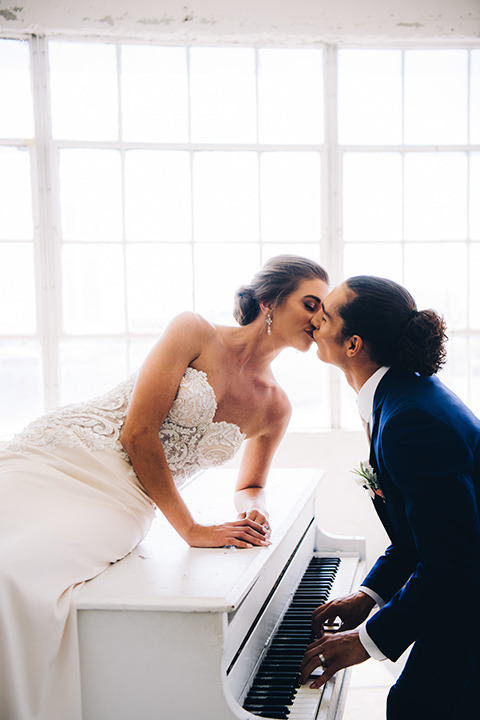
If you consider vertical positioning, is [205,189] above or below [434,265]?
above

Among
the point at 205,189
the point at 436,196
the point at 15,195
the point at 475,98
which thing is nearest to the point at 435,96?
the point at 475,98

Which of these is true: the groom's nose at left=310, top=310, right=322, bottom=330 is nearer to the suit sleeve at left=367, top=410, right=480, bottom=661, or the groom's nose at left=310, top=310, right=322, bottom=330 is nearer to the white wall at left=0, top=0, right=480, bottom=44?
the suit sleeve at left=367, top=410, right=480, bottom=661

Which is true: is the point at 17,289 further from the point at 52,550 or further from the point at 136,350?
the point at 52,550

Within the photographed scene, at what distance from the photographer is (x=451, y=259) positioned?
4.13 m

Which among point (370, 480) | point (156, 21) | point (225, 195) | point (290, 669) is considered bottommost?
point (290, 669)

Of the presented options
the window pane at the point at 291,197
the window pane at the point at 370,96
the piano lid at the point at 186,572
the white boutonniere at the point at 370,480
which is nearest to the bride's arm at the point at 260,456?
the piano lid at the point at 186,572

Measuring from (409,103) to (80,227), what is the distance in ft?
7.28

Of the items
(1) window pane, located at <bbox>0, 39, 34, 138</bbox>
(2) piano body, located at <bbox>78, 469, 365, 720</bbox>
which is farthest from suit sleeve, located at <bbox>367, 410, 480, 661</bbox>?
(1) window pane, located at <bbox>0, 39, 34, 138</bbox>

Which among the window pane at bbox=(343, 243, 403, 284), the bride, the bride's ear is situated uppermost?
the window pane at bbox=(343, 243, 403, 284)

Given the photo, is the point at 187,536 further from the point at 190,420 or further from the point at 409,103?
the point at 409,103

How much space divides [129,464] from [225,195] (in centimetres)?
253

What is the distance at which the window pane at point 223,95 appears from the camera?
3969 millimetres

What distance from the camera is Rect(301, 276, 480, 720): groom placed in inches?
54.2

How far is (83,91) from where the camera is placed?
3.92 m
